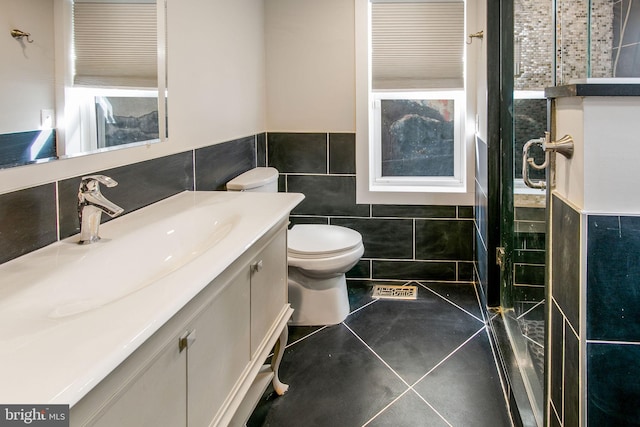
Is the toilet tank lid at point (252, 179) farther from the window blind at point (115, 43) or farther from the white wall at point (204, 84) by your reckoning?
the window blind at point (115, 43)

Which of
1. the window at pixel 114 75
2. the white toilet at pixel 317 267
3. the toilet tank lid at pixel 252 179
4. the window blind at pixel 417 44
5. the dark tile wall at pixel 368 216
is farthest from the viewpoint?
the dark tile wall at pixel 368 216

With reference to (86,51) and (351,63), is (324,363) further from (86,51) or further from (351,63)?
(351,63)

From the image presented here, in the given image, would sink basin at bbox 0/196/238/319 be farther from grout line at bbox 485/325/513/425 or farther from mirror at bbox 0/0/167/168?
grout line at bbox 485/325/513/425

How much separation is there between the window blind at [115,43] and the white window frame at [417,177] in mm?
1870

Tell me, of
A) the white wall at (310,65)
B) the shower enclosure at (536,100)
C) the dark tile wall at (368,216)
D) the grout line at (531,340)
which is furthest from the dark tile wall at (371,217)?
the grout line at (531,340)

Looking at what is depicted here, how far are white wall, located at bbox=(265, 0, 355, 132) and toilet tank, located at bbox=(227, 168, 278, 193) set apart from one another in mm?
601

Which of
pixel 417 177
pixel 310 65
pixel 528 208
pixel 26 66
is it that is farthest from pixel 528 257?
pixel 310 65

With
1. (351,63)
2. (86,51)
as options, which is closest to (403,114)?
(351,63)

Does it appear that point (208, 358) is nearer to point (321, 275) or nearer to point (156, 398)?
point (156, 398)

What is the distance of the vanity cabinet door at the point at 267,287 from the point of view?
1.63m

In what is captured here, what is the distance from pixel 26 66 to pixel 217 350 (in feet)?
2.74

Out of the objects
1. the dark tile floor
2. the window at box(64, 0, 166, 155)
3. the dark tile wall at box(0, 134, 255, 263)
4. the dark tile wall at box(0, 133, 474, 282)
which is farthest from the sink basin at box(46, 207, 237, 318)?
the dark tile wall at box(0, 133, 474, 282)

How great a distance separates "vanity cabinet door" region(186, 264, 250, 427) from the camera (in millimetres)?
1162

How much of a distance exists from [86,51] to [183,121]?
708 millimetres
